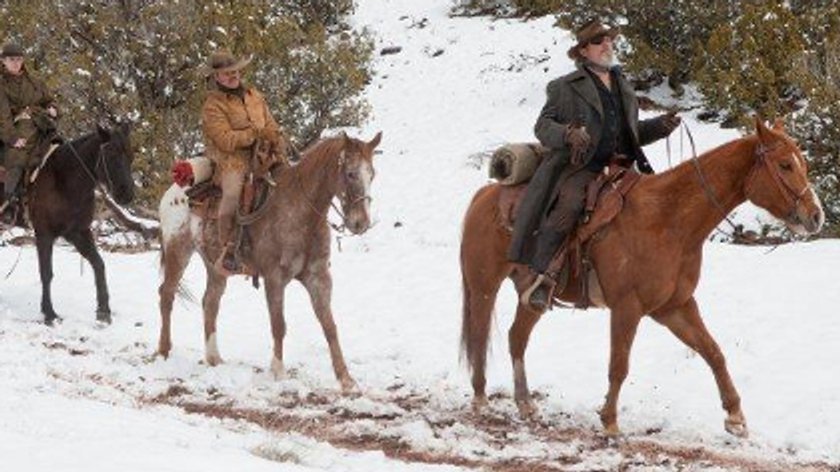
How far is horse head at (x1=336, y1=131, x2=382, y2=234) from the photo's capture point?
8.13 m

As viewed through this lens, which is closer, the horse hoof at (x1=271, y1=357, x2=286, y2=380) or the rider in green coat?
the horse hoof at (x1=271, y1=357, x2=286, y2=380)

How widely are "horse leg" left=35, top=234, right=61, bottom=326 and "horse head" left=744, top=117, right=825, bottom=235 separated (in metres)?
8.63

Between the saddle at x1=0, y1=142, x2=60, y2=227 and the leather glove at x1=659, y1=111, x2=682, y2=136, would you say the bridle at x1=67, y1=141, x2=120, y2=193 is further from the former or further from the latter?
the leather glove at x1=659, y1=111, x2=682, y2=136

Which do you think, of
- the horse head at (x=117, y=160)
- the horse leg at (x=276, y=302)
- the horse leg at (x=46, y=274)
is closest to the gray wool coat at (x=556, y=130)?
the horse leg at (x=276, y=302)

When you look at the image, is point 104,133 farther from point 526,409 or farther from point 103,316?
point 526,409

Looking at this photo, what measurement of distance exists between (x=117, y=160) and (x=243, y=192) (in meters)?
2.80

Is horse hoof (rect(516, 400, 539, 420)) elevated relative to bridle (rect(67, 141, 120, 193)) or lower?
lower

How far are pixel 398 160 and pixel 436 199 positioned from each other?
12.6 feet

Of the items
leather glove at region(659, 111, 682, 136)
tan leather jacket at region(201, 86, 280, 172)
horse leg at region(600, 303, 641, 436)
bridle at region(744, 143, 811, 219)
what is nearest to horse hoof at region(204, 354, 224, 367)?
tan leather jacket at region(201, 86, 280, 172)

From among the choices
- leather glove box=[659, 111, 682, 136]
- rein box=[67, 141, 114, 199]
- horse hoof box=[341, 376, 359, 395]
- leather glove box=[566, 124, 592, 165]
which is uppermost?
leather glove box=[659, 111, 682, 136]

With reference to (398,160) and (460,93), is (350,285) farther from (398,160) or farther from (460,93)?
(460,93)

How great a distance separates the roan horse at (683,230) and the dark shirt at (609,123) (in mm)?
377

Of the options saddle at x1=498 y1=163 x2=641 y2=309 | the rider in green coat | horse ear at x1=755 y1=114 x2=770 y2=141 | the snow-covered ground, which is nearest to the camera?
the snow-covered ground

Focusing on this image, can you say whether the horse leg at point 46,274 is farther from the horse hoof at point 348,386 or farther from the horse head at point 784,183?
the horse head at point 784,183
